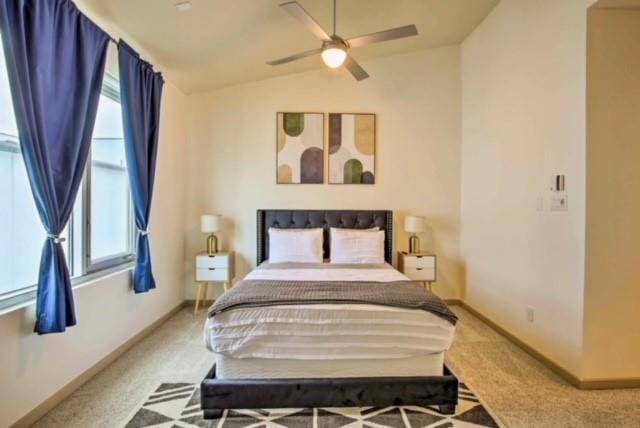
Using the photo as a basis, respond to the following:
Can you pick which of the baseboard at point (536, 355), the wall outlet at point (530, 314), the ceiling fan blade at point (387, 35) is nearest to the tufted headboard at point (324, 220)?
the baseboard at point (536, 355)

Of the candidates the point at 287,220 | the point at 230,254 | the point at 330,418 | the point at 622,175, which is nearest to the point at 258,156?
the point at 287,220

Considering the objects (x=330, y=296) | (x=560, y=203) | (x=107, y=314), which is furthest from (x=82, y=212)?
(x=560, y=203)

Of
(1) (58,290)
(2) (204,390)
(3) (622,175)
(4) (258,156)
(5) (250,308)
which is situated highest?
(4) (258,156)

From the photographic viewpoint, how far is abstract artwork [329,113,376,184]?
477cm

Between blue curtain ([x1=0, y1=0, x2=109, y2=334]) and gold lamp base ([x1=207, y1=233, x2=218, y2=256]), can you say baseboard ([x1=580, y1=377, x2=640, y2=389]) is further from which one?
gold lamp base ([x1=207, y1=233, x2=218, y2=256])

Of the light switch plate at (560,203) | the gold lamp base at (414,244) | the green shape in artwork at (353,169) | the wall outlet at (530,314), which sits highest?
the green shape in artwork at (353,169)

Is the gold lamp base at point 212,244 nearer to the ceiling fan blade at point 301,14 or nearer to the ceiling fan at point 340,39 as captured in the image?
the ceiling fan at point 340,39

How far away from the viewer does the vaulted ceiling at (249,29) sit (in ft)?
9.55

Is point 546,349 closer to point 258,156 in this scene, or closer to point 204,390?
point 204,390

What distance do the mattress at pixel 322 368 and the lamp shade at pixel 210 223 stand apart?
231cm

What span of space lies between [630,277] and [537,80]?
5.82ft

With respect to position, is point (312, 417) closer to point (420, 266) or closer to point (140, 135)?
point (420, 266)

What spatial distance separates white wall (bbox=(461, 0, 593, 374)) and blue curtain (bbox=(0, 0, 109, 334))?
3.57 metres

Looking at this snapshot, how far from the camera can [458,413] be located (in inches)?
90.5
